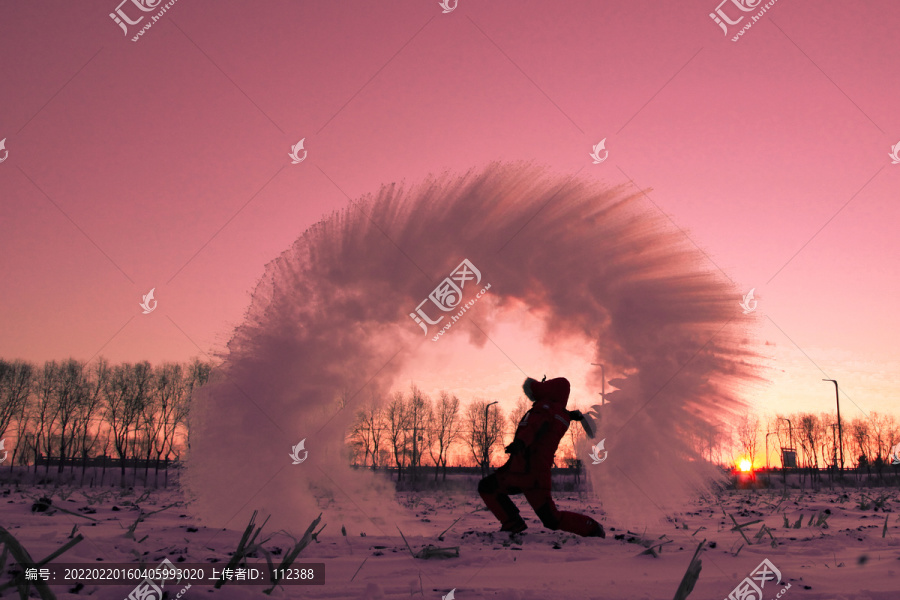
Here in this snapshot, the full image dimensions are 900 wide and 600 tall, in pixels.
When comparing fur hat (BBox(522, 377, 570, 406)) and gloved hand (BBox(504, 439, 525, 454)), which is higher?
fur hat (BBox(522, 377, 570, 406))

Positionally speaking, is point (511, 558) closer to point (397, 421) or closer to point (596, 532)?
point (596, 532)

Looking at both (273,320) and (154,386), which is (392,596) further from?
(154,386)

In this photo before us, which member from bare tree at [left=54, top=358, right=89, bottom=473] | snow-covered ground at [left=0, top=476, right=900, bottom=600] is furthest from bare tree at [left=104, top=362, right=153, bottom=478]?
snow-covered ground at [left=0, top=476, right=900, bottom=600]

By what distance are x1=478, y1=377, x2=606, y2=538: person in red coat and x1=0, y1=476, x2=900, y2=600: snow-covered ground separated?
23 cm

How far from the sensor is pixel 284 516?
8.23m

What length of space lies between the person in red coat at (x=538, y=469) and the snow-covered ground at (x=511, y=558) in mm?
232

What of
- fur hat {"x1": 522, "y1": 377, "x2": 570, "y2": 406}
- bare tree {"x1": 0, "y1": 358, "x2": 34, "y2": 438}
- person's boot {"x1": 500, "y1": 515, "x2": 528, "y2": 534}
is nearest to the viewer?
person's boot {"x1": 500, "y1": 515, "x2": 528, "y2": 534}

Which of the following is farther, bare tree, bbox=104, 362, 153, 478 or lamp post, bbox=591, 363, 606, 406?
bare tree, bbox=104, 362, 153, 478

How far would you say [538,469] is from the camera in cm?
727

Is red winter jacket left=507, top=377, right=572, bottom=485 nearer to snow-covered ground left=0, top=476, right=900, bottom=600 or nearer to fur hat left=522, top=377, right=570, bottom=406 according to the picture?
fur hat left=522, top=377, right=570, bottom=406

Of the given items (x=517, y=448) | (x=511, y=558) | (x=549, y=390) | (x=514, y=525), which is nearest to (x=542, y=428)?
(x=517, y=448)

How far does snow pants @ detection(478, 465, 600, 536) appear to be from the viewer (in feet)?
23.2

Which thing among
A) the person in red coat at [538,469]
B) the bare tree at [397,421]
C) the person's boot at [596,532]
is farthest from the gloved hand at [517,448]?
the bare tree at [397,421]

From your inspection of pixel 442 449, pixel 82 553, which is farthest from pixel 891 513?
pixel 442 449
